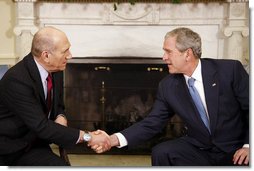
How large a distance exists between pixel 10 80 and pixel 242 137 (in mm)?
1090

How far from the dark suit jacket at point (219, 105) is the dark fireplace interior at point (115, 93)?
46.5 inches

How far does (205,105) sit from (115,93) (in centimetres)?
133

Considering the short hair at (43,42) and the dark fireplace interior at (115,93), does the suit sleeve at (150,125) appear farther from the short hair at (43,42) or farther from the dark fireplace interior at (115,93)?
the dark fireplace interior at (115,93)

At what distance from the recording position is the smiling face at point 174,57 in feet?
5.90

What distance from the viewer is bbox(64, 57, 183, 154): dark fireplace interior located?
306 centimetres

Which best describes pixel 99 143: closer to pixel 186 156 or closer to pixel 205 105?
pixel 186 156

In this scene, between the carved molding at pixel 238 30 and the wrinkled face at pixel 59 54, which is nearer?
the wrinkled face at pixel 59 54

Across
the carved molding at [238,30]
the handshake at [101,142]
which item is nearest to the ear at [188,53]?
the handshake at [101,142]

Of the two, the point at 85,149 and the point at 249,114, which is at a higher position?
the point at 249,114

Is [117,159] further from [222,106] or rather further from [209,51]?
[222,106]

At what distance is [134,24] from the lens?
2984 mm

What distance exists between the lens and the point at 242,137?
184 cm

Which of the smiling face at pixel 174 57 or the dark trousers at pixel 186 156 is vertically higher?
the smiling face at pixel 174 57

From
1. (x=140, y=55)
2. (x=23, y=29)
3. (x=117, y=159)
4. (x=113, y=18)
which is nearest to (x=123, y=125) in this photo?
(x=117, y=159)
